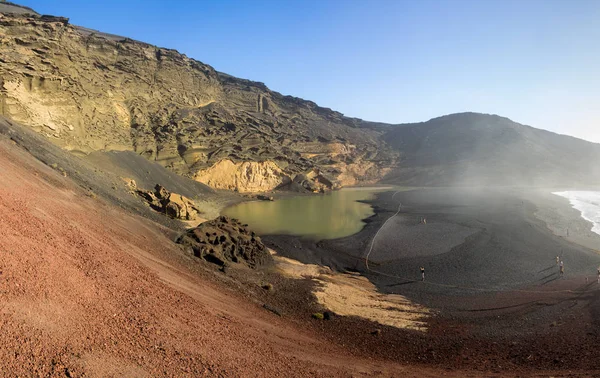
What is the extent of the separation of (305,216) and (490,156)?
88.6m

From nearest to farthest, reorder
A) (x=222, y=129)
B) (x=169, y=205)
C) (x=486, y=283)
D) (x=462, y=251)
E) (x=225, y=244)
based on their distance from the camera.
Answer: (x=225, y=244)
(x=486, y=283)
(x=462, y=251)
(x=169, y=205)
(x=222, y=129)

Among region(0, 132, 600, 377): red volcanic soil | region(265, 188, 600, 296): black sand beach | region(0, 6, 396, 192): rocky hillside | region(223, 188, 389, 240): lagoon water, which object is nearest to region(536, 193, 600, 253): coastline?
region(265, 188, 600, 296): black sand beach

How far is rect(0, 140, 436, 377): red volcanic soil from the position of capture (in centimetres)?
546

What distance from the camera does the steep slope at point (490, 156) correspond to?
92.6 meters

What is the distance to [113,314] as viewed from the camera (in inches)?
279

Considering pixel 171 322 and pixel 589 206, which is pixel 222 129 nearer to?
pixel 171 322

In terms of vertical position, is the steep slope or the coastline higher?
the steep slope

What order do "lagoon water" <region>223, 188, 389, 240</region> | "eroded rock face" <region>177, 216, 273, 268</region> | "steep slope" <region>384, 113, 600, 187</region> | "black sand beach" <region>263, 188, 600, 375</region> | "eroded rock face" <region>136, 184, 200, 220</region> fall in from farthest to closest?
"steep slope" <region>384, 113, 600, 187</region> < "lagoon water" <region>223, 188, 389, 240</region> < "eroded rock face" <region>136, 184, 200, 220</region> < "eroded rock face" <region>177, 216, 273, 268</region> < "black sand beach" <region>263, 188, 600, 375</region>

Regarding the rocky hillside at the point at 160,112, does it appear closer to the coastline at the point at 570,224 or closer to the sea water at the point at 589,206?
the coastline at the point at 570,224

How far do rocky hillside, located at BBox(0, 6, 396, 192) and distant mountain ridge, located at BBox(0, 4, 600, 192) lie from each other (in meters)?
0.18

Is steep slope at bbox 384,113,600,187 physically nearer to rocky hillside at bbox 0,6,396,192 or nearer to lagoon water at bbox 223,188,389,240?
rocky hillside at bbox 0,6,396,192

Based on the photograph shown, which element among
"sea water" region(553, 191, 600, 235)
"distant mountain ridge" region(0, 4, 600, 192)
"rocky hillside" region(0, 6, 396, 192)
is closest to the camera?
"rocky hillside" region(0, 6, 396, 192)

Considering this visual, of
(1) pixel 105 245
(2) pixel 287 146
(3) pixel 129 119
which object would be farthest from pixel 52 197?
(2) pixel 287 146

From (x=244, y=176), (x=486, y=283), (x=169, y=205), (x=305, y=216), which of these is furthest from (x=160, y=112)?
(x=486, y=283)
